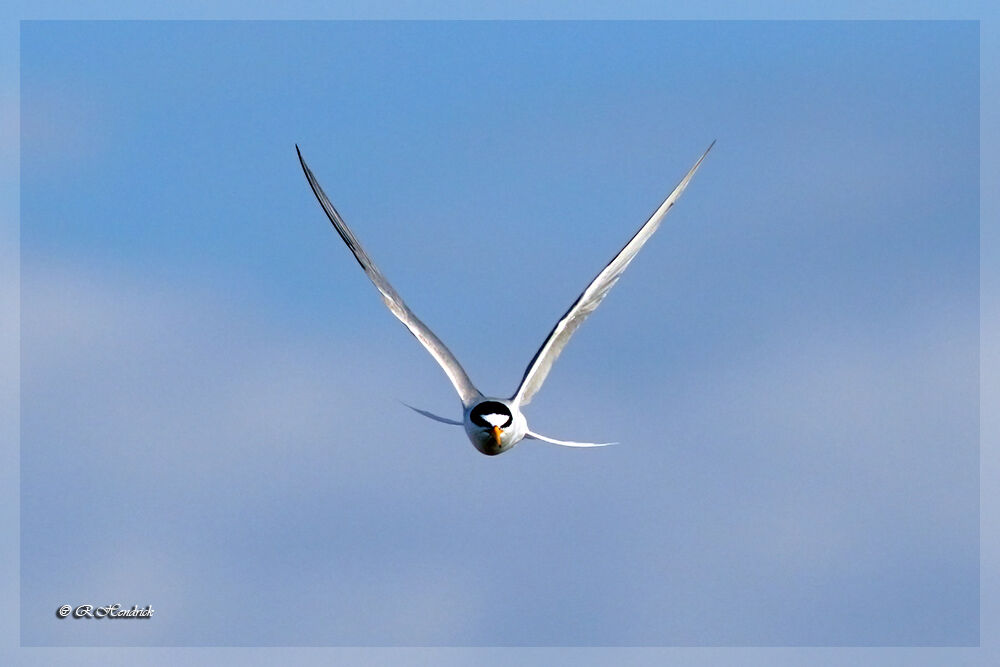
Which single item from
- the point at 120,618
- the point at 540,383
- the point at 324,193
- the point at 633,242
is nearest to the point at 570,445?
the point at 540,383

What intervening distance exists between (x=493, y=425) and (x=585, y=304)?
3233 mm

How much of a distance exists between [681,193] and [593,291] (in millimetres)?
2513

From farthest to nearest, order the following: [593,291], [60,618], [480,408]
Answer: [60,618], [593,291], [480,408]

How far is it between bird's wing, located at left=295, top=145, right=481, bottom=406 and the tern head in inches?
25.8

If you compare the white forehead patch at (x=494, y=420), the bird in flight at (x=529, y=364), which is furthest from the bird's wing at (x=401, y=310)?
the white forehead patch at (x=494, y=420)

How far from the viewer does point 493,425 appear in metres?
27.0

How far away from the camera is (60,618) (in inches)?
1236

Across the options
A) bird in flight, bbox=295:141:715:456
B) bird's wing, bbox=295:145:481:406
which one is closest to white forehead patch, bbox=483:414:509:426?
bird in flight, bbox=295:141:715:456

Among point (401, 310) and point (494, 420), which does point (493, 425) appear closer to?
point (494, 420)

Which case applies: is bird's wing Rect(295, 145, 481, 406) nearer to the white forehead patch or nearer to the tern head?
the tern head

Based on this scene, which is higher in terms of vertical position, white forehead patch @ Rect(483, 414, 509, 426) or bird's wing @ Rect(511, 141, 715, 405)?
bird's wing @ Rect(511, 141, 715, 405)

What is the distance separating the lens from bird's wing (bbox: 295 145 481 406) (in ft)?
93.6

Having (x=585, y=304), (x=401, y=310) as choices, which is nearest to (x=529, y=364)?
(x=585, y=304)

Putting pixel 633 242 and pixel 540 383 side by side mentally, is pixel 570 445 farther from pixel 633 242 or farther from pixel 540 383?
pixel 633 242
